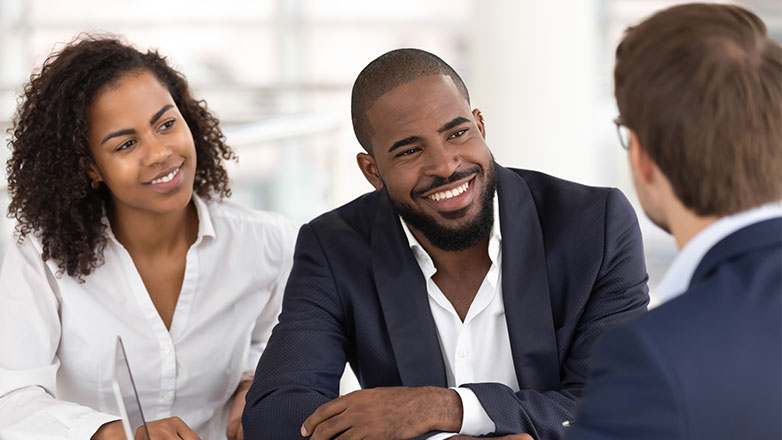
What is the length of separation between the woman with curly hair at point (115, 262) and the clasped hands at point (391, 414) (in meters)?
0.48

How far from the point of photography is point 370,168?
6.83 ft

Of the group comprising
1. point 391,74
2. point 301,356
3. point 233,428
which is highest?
point 391,74

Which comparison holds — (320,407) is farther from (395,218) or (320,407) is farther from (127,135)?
(127,135)

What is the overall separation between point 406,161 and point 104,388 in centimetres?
88

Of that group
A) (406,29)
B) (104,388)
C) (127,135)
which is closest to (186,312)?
(104,388)

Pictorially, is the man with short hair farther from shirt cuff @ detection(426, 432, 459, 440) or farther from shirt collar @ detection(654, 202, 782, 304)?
shirt cuff @ detection(426, 432, 459, 440)

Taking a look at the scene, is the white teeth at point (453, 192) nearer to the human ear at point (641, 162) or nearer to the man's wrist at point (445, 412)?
the man's wrist at point (445, 412)

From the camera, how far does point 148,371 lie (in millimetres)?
2164

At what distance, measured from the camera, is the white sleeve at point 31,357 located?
197 cm

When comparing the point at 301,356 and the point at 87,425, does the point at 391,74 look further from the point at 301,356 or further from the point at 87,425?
the point at 87,425

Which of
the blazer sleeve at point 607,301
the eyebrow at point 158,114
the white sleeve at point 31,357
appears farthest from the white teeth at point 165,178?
the blazer sleeve at point 607,301

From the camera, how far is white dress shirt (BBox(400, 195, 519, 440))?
1911 millimetres

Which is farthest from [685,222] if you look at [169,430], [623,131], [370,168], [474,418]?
[169,430]

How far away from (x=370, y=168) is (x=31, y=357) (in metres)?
0.84
